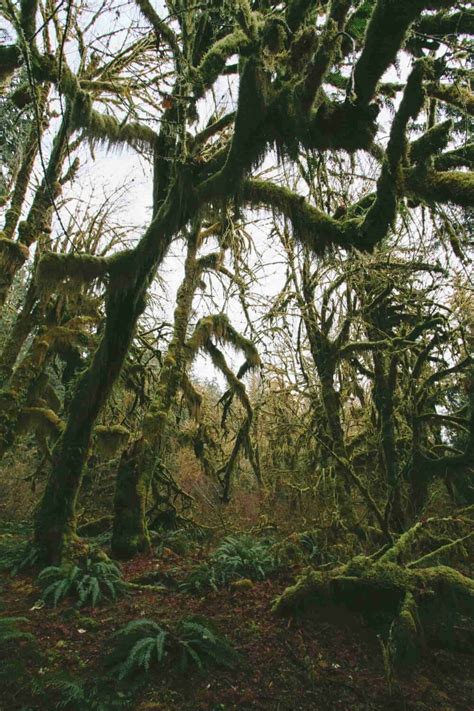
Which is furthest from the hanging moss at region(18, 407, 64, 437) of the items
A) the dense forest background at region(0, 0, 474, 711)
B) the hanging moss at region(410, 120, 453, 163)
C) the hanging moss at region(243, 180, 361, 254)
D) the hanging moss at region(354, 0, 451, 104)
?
the hanging moss at region(354, 0, 451, 104)

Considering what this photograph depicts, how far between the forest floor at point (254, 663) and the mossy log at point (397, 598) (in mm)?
158

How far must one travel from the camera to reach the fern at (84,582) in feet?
17.5

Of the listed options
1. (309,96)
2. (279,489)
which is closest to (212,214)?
(309,96)

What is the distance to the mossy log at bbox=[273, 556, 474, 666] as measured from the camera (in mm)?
4250

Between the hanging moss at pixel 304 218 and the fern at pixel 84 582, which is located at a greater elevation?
the hanging moss at pixel 304 218

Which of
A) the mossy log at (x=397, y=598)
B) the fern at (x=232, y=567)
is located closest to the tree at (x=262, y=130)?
the fern at (x=232, y=567)

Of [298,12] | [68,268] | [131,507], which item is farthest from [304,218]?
[131,507]

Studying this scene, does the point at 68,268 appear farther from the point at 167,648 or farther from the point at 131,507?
the point at 131,507

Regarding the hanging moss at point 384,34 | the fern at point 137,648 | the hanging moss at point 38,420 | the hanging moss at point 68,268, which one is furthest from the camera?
the hanging moss at point 38,420

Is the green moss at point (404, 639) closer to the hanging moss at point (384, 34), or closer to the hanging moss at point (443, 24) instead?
the hanging moss at point (384, 34)

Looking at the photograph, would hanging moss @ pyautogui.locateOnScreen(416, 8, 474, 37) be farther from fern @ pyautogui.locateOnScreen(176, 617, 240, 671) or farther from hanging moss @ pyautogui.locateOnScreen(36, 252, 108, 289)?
fern @ pyautogui.locateOnScreen(176, 617, 240, 671)

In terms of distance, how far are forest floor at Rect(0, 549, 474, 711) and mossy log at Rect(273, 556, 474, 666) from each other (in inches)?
6.2

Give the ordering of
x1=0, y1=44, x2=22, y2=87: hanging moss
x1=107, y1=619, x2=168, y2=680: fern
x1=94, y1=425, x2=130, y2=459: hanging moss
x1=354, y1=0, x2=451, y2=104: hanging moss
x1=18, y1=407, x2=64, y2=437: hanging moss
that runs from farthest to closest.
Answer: x1=94, y1=425, x2=130, y2=459: hanging moss < x1=18, y1=407, x2=64, y2=437: hanging moss < x1=0, y1=44, x2=22, y2=87: hanging moss < x1=107, y1=619, x2=168, y2=680: fern < x1=354, y1=0, x2=451, y2=104: hanging moss

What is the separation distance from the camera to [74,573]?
5.78m
